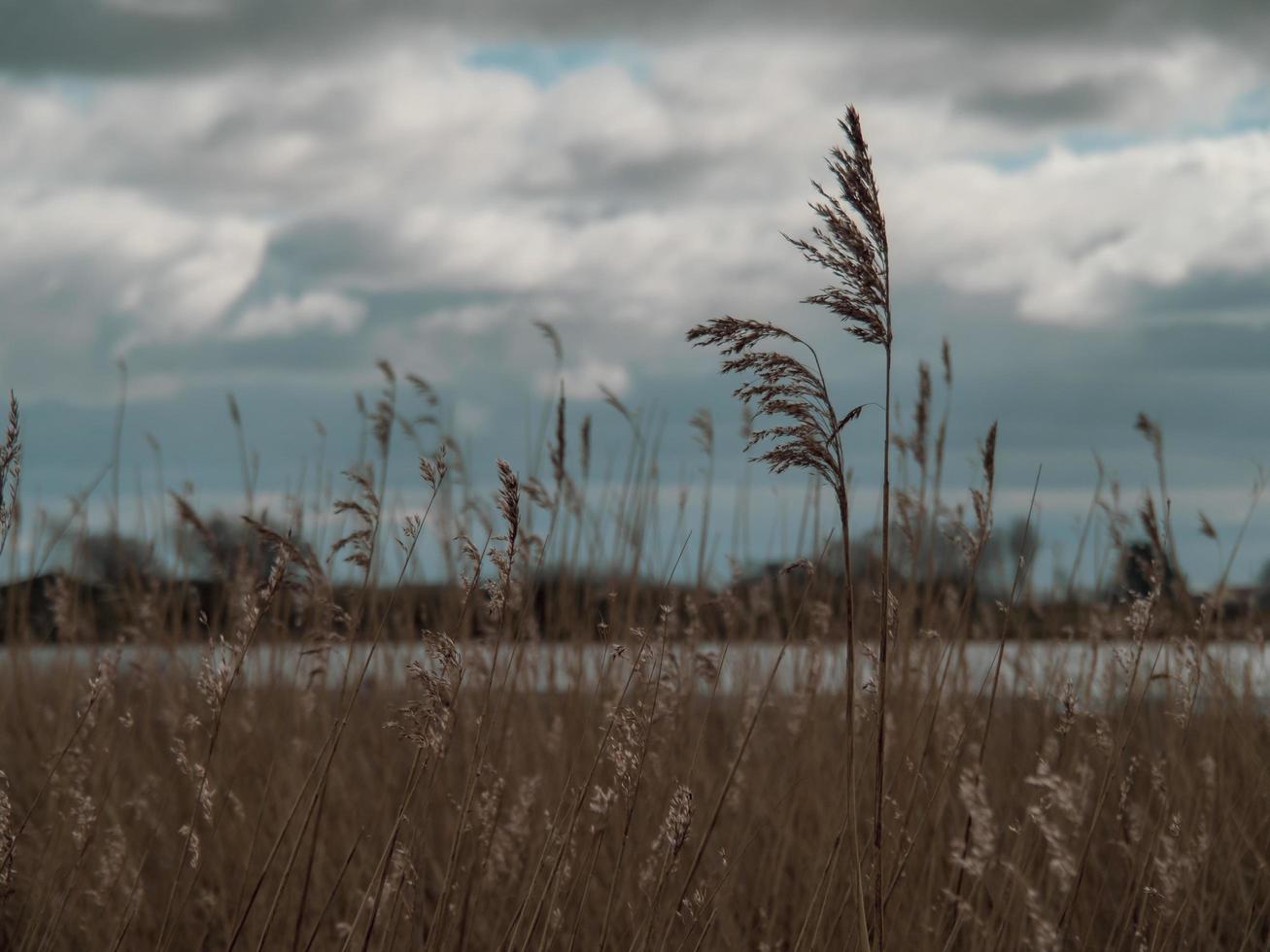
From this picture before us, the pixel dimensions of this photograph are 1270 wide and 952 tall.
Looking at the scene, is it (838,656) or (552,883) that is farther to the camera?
(838,656)

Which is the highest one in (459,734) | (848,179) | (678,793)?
(848,179)

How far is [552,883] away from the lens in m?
1.79

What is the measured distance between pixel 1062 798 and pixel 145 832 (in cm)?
335

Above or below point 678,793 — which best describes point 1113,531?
above

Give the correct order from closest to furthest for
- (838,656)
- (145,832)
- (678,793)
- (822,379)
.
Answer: (822,379) → (678,793) → (145,832) → (838,656)

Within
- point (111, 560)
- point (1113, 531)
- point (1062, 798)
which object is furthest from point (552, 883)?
point (111, 560)

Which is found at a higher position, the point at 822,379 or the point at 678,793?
the point at 822,379

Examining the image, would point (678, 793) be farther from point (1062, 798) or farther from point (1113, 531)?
point (1113, 531)

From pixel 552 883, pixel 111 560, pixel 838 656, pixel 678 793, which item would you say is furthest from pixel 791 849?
pixel 111 560

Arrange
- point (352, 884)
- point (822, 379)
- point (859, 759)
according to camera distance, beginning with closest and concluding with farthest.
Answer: point (822, 379) → point (859, 759) → point (352, 884)

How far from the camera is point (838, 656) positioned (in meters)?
4.31

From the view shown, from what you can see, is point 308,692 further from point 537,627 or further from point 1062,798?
point 1062,798

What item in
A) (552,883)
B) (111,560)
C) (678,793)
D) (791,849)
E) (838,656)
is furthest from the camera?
(111,560)

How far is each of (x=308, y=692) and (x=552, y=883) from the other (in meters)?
1.68
